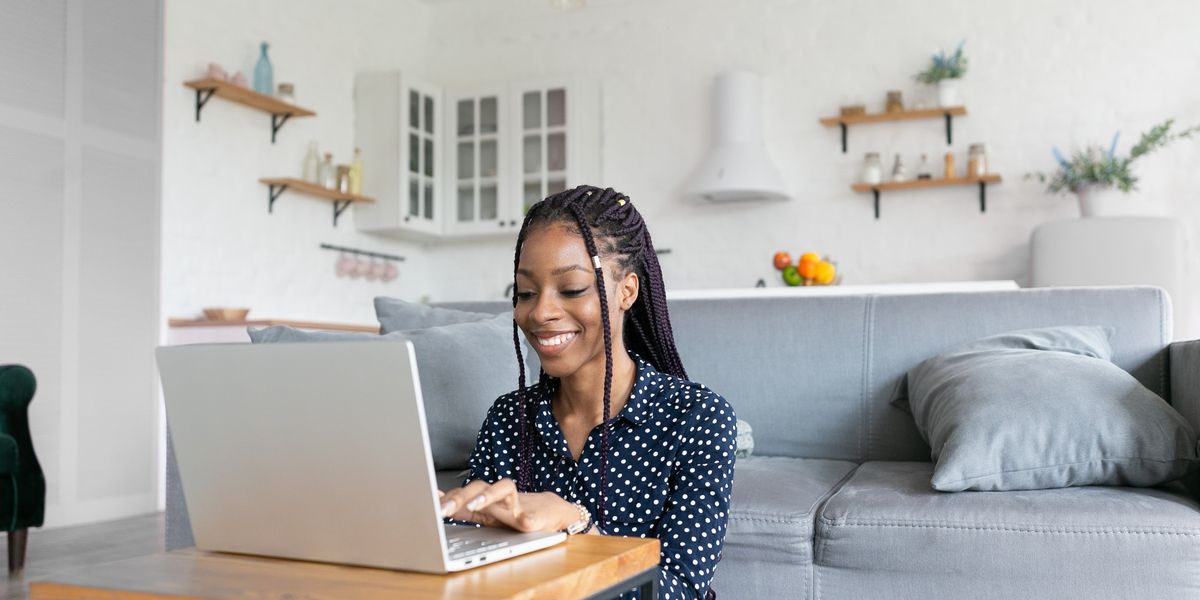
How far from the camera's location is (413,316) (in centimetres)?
266

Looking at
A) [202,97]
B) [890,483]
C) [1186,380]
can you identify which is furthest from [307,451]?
[202,97]

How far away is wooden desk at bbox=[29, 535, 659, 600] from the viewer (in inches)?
33.6

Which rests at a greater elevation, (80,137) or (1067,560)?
(80,137)

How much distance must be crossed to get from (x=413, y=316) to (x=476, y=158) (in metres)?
3.94

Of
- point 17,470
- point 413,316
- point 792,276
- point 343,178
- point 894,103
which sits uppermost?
point 894,103

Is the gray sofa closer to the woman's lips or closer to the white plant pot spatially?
the woman's lips

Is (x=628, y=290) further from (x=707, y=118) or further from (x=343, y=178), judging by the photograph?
(x=707, y=118)

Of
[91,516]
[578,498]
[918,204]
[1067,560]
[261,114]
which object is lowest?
[91,516]

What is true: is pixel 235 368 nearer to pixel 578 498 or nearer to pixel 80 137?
pixel 578 498

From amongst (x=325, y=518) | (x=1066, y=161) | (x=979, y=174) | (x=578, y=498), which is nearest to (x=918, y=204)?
(x=979, y=174)

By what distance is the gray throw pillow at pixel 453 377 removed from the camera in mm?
2336

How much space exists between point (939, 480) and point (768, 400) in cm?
69

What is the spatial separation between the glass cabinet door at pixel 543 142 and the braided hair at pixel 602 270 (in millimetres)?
4820

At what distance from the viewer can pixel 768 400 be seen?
2.60 m
